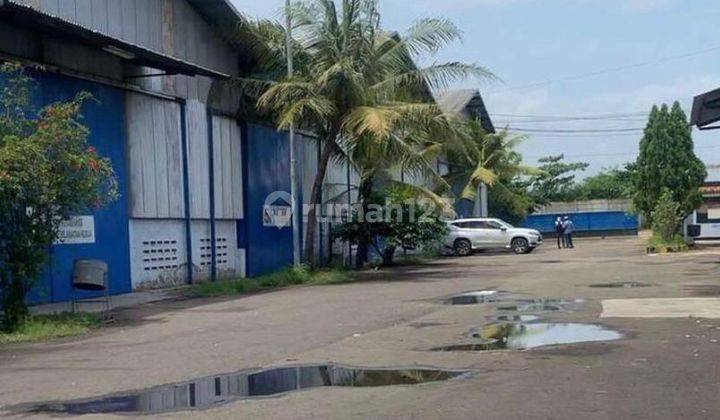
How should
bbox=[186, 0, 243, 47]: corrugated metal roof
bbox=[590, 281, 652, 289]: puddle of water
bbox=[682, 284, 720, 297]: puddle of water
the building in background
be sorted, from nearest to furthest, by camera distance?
bbox=[682, 284, 720, 297]: puddle of water < bbox=[590, 281, 652, 289]: puddle of water < bbox=[186, 0, 243, 47]: corrugated metal roof < the building in background

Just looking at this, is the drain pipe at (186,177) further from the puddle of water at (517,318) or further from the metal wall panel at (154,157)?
the puddle of water at (517,318)

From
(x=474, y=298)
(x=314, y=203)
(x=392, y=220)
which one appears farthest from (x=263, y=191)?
(x=474, y=298)

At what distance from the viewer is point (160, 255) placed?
22.4m

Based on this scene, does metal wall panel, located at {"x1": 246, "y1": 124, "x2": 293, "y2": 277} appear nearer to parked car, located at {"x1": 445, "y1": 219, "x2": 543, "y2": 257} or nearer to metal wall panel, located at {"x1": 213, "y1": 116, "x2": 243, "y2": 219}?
metal wall panel, located at {"x1": 213, "y1": 116, "x2": 243, "y2": 219}

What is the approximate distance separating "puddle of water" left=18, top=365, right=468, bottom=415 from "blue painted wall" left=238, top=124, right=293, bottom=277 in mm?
16465

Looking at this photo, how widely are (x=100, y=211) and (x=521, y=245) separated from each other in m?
23.8

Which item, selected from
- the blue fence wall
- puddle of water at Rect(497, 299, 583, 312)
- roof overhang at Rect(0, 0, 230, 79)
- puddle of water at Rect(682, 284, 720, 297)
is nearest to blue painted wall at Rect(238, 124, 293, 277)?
roof overhang at Rect(0, 0, 230, 79)

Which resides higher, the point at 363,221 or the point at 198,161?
the point at 198,161

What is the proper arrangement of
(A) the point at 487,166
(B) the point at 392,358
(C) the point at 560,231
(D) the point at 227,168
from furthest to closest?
(A) the point at 487,166 < (C) the point at 560,231 < (D) the point at 227,168 < (B) the point at 392,358

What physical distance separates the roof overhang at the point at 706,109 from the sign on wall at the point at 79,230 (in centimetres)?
1396

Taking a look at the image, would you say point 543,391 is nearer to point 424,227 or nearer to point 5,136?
point 5,136

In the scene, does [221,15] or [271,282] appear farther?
[221,15]

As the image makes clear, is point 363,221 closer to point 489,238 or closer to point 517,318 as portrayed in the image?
point 489,238

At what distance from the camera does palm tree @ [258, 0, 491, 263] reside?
23922mm
